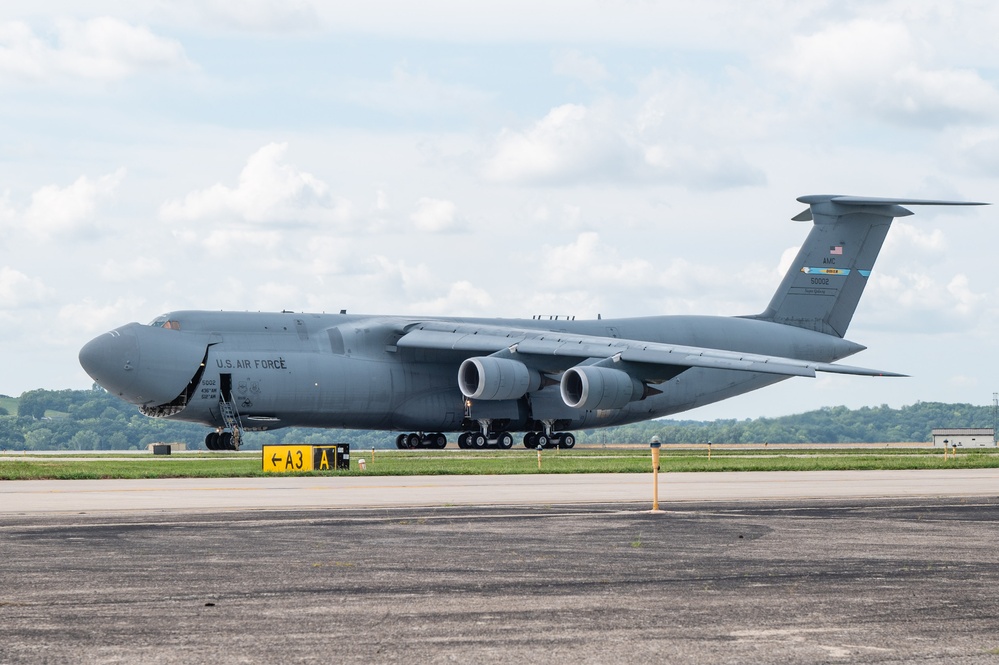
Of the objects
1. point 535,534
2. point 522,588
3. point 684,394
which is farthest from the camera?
point 684,394

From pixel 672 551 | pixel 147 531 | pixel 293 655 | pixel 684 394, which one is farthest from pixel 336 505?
pixel 684 394

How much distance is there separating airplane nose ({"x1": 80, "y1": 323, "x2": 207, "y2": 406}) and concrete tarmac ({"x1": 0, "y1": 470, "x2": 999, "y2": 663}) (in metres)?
25.7

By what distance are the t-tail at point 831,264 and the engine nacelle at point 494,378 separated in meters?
16.6

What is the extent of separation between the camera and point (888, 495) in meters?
25.1

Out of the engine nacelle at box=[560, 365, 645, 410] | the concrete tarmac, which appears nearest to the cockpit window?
the engine nacelle at box=[560, 365, 645, 410]

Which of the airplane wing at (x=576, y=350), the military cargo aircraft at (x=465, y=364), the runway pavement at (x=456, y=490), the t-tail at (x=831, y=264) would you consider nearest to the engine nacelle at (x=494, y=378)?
the military cargo aircraft at (x=465, y=364)

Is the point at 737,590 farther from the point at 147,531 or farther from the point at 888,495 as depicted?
the point at 888,495

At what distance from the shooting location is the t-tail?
2504 inches

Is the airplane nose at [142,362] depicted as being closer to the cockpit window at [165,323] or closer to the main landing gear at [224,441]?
the cockpit window at [165,323]

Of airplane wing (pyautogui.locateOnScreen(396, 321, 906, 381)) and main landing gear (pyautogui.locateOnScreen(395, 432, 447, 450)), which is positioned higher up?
airplane wing (pyautogui.locateOnScreen(396, 321, 906, 381))

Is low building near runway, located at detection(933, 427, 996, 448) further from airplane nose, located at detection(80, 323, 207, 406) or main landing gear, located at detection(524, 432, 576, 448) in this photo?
airplane nose, located at detection(80, 323, 207, 406)

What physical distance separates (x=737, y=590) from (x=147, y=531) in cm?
856

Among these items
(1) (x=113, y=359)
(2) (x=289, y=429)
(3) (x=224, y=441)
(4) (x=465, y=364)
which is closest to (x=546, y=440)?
(4) (x=465, y=364)

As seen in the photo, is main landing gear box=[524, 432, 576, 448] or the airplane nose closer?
the airplane nose
